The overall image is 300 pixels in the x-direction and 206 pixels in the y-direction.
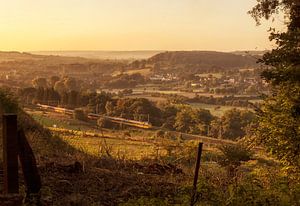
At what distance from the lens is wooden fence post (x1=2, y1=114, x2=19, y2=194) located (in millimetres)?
4918

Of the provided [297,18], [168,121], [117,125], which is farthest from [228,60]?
[297,18]

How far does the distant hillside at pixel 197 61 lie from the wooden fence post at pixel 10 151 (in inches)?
5223

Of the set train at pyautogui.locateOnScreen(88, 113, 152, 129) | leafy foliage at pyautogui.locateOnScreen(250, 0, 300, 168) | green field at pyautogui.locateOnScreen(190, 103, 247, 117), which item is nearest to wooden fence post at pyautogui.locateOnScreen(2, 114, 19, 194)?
leafy foliage at pyautogui.locateOnScreen(250, 0, 300, 168)

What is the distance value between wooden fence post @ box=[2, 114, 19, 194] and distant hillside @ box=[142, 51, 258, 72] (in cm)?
13267

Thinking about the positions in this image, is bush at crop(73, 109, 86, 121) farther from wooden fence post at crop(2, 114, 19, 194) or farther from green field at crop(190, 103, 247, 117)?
wooden fence post at crop(2, 114, 19, 194)

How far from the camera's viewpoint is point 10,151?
5027 millimetres

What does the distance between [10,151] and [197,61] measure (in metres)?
150

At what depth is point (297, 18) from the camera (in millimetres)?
13719

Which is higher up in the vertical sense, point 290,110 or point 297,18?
point 297,18

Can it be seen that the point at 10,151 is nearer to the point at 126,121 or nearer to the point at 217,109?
the point at 126,121

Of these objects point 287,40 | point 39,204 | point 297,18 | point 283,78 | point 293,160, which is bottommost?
point 293,160

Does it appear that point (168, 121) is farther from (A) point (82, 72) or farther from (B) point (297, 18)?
(A) point (82, 72)

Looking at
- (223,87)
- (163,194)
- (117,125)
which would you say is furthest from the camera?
(223,87)

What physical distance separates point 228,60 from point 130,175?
142 m
